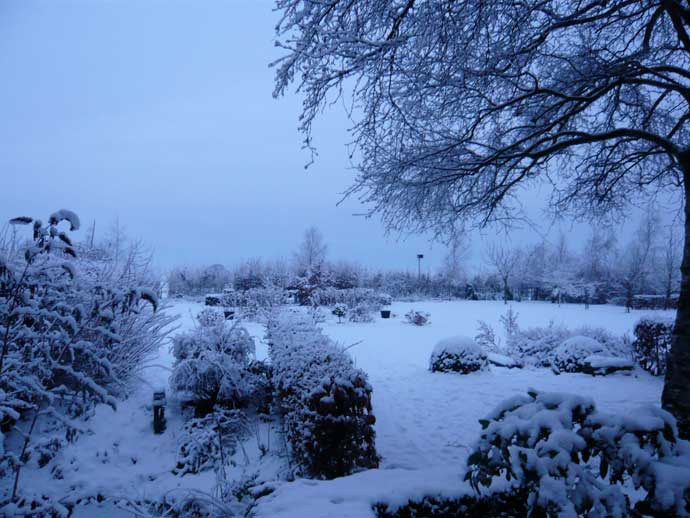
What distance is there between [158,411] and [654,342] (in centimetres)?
1004

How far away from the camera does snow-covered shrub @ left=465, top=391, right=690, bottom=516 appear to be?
1.43 m

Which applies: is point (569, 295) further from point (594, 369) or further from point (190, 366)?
point (190, 366)

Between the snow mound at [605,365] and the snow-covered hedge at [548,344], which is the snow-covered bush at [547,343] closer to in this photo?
the snow-covered hedge at [548,344]

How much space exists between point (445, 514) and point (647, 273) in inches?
1729

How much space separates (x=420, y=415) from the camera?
5.76m

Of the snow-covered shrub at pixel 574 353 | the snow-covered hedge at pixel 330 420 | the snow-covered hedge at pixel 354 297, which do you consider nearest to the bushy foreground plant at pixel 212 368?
the snow-covered hedge at pixel 330 420

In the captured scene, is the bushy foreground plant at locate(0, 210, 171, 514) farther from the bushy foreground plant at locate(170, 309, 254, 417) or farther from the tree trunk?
the tree trunk

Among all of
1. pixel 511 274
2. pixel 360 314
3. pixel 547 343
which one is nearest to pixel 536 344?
pixel 547 343

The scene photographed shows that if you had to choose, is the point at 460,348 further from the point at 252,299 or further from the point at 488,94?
the point at 252,299

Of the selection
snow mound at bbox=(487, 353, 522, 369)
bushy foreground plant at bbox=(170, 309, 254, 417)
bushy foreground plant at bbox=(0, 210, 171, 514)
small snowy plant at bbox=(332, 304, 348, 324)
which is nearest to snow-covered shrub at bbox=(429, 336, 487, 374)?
snow mound at bbox=(487, 353, 522, 369)

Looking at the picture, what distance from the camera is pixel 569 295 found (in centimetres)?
3728

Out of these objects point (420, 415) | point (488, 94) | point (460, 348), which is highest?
point (488, 94)

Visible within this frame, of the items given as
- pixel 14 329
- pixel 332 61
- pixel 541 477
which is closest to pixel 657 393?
pixel 541 477

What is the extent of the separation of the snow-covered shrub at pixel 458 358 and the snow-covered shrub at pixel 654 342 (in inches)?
143
